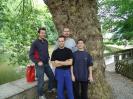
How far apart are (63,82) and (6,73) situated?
17.7 m

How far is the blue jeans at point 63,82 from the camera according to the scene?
→ 24.5 ft

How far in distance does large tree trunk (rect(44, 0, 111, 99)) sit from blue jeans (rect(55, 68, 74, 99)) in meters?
1.47

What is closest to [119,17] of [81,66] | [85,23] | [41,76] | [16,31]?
[16,31]

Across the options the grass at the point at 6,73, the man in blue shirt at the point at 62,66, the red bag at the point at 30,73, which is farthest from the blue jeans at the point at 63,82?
the grass at the point at 6,73

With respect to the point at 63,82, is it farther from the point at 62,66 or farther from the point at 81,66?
the point at 81,66

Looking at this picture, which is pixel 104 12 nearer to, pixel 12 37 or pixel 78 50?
→ pixel 12 37

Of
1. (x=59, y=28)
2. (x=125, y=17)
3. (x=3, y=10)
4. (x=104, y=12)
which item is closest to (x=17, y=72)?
(x=3, y=10)

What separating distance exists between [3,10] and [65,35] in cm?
1039

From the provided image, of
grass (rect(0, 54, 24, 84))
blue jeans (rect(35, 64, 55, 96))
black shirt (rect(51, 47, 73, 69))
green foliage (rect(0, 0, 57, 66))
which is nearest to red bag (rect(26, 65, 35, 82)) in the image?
blue jeans (rect(35, 64, 55, 96))

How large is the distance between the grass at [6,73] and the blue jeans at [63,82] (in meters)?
14.0

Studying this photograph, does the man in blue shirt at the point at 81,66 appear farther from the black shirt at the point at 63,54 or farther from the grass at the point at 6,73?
the grass at the point at 6,73

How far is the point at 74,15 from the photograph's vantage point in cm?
860

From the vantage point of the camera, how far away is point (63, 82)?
7.55 metres

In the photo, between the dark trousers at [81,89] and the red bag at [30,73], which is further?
the red bag at [30,73]
